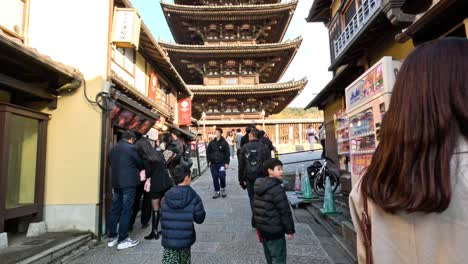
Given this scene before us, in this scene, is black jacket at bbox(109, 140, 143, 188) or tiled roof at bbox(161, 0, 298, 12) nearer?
black jacket at bbox(109, 140, 143, 188)

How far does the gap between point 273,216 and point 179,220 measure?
106 cm

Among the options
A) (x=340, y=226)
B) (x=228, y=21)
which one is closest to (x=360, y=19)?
(x=340, y=226)

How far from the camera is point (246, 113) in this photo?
23.8 m

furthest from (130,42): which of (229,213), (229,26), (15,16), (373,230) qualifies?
(229,26)

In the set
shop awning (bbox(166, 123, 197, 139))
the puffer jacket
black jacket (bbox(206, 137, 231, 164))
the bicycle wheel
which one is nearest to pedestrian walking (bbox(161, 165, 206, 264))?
the puffer jacket

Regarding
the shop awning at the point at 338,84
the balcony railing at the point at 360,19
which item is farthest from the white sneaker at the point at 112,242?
the shop awning at the point at 338,84

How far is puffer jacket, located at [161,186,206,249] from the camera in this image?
328cm

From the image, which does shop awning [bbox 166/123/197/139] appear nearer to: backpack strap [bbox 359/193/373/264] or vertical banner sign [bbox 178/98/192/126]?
vertical banner sign [bbox 178/98/192/126]

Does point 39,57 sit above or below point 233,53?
below

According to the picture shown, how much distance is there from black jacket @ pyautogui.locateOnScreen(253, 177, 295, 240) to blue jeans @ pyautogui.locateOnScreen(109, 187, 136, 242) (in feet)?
8.59

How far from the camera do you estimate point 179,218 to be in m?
3.31

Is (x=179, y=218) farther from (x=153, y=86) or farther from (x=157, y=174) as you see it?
(x=153, y=86)

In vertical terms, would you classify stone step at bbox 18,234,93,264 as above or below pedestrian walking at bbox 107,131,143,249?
below

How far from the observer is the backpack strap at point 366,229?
1062mm
